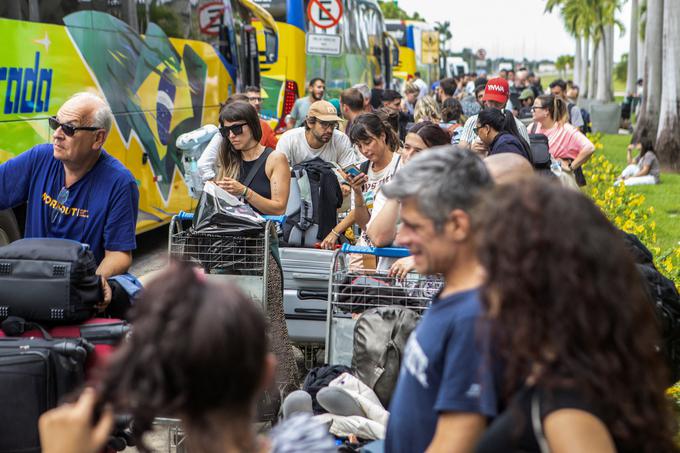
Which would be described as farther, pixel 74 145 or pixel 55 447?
pixel 74 145

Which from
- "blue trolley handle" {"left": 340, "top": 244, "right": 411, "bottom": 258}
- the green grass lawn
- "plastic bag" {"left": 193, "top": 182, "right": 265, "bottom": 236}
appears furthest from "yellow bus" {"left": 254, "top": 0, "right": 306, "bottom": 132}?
"blue trolley handle" {"left": 340, "top": 244, "right": 411, "bottom": 258}

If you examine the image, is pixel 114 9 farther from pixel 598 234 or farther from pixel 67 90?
pixel 598 234

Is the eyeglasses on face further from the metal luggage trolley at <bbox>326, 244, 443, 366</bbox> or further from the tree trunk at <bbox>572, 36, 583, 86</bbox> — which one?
the tree trunk at <bbox>572, 36, 583, 86</bbox>

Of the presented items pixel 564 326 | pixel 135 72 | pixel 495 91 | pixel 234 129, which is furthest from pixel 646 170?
pixel 564 326

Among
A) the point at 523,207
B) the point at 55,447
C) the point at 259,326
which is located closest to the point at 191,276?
the point at 259,326

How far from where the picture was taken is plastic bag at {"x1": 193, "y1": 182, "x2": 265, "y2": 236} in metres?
6.18

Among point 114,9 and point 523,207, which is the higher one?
point 114,9

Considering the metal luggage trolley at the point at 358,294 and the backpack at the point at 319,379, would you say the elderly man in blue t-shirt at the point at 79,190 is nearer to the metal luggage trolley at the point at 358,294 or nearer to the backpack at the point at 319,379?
the backpack at the point at 319,379

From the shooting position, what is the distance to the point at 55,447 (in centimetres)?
229

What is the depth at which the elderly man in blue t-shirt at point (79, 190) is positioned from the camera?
4.94 m

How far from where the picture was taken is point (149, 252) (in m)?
13.4

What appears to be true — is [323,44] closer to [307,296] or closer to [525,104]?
[525,104]

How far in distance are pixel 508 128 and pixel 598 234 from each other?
5499mm

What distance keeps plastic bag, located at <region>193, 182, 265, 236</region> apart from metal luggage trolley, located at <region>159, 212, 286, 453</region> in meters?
0.06
